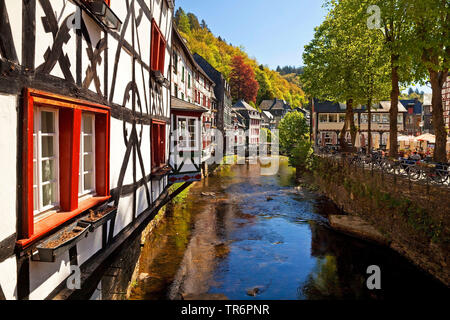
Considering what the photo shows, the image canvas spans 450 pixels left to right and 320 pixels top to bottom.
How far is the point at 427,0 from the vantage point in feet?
44.5

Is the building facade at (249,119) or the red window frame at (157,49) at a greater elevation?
the building facade at (249,119)

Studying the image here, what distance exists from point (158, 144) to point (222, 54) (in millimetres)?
94007

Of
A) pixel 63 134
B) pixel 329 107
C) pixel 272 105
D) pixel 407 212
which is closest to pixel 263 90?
pixel 272 105

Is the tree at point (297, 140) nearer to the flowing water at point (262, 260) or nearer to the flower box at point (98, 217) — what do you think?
the flowing water at point (262, 260)

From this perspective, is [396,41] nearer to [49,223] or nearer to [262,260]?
[262,260]

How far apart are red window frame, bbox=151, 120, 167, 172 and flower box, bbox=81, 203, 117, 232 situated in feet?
13.3

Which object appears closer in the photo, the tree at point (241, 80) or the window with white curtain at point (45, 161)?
the window with white curtain at point (45, 161)

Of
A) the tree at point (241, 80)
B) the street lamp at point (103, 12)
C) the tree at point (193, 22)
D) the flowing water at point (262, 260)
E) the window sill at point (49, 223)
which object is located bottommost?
the flowing water at point (262, 260)

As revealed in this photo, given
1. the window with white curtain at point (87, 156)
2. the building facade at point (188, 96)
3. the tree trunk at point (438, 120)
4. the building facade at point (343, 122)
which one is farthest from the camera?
the building facade at point (343, 122)

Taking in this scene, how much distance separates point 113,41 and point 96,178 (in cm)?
237

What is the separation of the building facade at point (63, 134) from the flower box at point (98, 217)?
2.0 inches

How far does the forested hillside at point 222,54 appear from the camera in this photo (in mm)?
85250

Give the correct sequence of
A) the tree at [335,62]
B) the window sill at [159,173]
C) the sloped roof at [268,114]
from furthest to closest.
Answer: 1. the sloped roof at [268,114]
2. the tree at [335,62]
3. the window sill at [159,173]

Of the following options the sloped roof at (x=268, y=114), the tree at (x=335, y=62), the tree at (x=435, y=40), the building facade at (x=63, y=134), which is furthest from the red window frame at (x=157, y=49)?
→ the sloped roof at (x=268, y=114)
